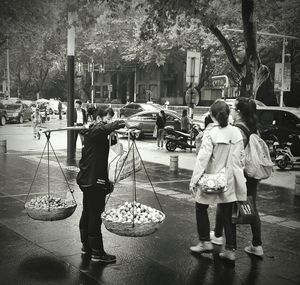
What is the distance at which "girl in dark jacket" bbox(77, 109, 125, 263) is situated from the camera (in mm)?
5273

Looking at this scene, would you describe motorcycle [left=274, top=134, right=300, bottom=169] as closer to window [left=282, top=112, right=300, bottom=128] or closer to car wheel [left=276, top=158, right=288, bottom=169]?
car wheel [left=276, top=158, right=288, bottom=169]

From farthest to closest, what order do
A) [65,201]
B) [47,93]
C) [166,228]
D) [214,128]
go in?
[47,93] < [166,228] < [65,201] < [214,128]

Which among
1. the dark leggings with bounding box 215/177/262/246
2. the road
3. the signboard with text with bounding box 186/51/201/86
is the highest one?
the signboard with text with bounding box 186/51/201/86

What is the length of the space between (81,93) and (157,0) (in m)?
60.1

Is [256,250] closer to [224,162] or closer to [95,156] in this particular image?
[224,162]

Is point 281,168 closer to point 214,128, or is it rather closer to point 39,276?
point 214,128

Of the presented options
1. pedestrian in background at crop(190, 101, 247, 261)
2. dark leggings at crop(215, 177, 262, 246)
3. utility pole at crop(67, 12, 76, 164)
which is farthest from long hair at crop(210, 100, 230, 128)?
utility pole at crop(67, 12, 76, 164)

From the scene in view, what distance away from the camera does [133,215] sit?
17.3 feet

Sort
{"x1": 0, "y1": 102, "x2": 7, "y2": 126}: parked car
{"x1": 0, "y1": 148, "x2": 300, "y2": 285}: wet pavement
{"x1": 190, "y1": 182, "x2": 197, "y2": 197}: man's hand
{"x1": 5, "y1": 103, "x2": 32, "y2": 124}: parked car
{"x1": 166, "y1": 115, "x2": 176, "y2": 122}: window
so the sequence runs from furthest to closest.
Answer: {"x1": 5, "y1": 103, "x2": 32, "y2": 124}: parked car
{"x1": 0, "y1": 102, "x2": 7, "y2": 126}: parked car
{"x1": 166, "y1": 115, "x2": 176, "y2": 122}: window
{"x1": 190, "y1": 182, "x2": 197, "y2": 197}: man's hand
{"x1": 0, "y1": 148, "x2": 300, "y2": 285}: wet pavement

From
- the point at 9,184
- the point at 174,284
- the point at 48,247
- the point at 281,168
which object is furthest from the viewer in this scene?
the point at 281,168

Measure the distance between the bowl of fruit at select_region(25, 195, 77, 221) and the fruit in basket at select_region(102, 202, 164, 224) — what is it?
0.74 metres

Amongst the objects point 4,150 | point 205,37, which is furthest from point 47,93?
point 4,150

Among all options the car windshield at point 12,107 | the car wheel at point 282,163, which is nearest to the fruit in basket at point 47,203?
the car wheel at point 282,163

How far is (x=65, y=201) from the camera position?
6.32m
